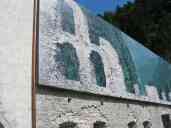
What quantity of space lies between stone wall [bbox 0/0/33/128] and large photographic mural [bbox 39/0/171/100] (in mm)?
554

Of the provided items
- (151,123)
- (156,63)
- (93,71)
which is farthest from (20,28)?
(156,63)

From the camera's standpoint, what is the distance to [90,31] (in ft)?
45.8

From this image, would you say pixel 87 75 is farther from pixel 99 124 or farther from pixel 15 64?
pixel 15 64

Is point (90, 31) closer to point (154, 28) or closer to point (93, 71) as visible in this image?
point (93, 71)

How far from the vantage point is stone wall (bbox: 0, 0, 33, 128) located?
9.00 m

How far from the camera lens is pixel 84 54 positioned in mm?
12906

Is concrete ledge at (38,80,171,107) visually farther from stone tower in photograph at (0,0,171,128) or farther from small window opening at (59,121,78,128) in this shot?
small window opening at (59,121,78,128)

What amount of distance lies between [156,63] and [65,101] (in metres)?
11.5

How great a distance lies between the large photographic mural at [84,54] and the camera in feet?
35.9

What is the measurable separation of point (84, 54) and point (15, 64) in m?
3.78

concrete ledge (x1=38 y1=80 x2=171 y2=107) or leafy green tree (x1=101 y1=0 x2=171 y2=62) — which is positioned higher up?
leafy green tree (x1=101 y1=0 x2=171 y2=62)

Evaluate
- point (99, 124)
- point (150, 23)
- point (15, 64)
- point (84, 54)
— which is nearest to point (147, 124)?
point (99, 124)

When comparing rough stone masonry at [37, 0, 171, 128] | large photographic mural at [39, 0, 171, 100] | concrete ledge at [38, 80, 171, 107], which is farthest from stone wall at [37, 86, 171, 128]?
large photographic mural at [39, 0, 171, 100]

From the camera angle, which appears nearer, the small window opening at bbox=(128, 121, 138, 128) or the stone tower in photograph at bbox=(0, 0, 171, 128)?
the stone tower in photograph at bbox=(0, 0, 171, 128)
